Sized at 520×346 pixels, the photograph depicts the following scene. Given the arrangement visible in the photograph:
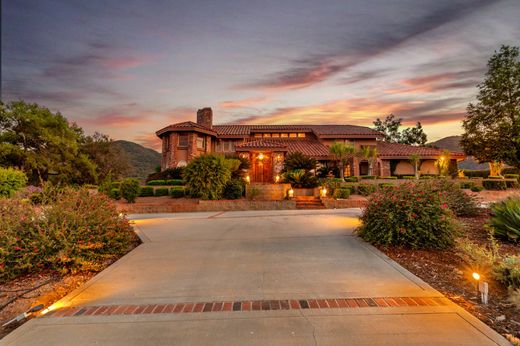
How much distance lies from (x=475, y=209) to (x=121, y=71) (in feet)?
51.9

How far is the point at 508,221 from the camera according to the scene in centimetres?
611

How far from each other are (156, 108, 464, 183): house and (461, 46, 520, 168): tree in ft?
12.5

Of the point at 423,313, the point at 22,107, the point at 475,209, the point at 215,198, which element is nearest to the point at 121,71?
the point at 215,198

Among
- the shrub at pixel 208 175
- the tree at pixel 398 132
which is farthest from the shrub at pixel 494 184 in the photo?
the shrub at pixel 208 175

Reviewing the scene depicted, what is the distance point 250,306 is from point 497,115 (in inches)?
1196

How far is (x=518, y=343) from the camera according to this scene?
2355mm

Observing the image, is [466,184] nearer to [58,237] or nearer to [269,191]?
[269,191]

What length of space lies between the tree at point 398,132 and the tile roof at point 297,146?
1909 cm

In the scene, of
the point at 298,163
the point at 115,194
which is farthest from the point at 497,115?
the point at 115,194

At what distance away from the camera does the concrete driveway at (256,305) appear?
253 cm

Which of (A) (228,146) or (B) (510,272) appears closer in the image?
(B) (510,272)

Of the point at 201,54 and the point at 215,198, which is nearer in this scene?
the point at 201,54

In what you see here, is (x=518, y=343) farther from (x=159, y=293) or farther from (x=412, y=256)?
(x=159, y=293)

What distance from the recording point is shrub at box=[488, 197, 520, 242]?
5832 mm
